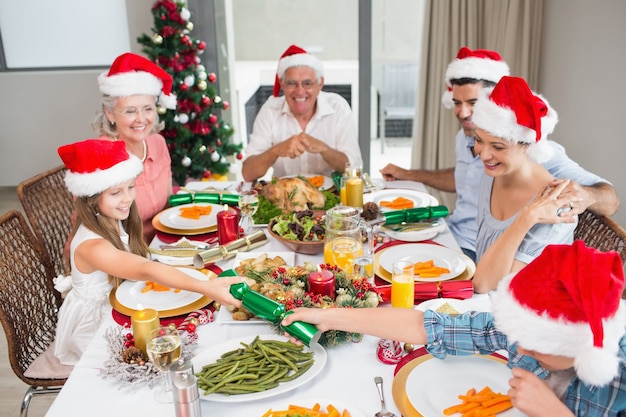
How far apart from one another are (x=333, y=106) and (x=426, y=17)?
1.27 meters

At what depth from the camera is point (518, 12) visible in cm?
385

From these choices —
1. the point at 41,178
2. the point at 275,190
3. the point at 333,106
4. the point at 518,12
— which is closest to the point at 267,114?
the point at 333,106

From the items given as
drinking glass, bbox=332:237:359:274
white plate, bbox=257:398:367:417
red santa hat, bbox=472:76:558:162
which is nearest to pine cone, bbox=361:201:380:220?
drinking glass, bbox=332:237:359:274

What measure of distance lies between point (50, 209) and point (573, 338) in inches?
82.6

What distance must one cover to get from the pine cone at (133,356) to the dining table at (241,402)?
0.06m

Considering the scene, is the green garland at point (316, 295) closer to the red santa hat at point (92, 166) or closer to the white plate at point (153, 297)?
the white plate at point (153, 297)

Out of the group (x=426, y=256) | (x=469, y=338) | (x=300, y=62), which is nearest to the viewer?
(x=469, y=338)

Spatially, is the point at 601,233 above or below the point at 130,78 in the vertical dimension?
below

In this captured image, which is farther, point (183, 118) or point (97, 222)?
point (183, 118)

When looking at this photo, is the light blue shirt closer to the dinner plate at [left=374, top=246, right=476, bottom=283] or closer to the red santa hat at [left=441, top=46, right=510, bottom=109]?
the red santa hat at [left=441, top=46, right=510, bottom=109]

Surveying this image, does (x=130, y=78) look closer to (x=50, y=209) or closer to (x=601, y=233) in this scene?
(x=50, y=209)

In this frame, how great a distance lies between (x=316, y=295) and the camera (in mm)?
1540

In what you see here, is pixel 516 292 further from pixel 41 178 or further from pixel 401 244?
pixel 41 178

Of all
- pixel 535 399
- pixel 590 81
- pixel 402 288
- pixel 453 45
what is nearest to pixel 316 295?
pixel 402 288
